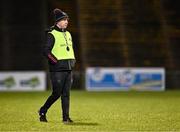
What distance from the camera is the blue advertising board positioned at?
82.2 feet

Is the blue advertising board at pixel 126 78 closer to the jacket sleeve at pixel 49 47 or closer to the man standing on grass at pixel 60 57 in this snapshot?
the man standing on grass at pixel 60 57

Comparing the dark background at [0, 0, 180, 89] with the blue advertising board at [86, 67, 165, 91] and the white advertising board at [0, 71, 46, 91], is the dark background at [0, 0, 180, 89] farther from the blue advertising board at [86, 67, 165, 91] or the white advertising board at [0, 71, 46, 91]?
the white advertising board at [0, 71, 46, 91]

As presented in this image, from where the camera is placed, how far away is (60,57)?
11320 mm

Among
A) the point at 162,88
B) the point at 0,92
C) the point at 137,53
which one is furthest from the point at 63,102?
the point at 137,53

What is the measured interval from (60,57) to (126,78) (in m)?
14.0

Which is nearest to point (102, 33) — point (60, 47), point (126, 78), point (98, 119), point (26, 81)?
point (126, 78)

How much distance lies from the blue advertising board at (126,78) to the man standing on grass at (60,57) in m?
13.6

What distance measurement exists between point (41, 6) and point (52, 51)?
23.2 meters

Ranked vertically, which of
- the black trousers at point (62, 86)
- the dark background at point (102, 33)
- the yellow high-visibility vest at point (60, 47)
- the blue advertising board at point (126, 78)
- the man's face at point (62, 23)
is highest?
the man's face at point (62, 23)

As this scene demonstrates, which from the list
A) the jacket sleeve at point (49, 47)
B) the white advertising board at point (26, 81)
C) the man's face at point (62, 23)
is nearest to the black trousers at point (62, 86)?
the jacket sleeve at point (49, 47)

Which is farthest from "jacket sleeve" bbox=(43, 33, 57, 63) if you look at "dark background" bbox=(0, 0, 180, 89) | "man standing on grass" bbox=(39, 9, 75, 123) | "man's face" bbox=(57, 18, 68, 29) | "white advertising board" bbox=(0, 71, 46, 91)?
"dark background" bbox=(0, 0, 180, 89)

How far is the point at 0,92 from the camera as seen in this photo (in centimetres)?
2380

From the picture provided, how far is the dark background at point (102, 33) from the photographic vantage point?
29.2 m

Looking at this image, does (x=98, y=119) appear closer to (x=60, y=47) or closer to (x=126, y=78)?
(x=60, y=47)
